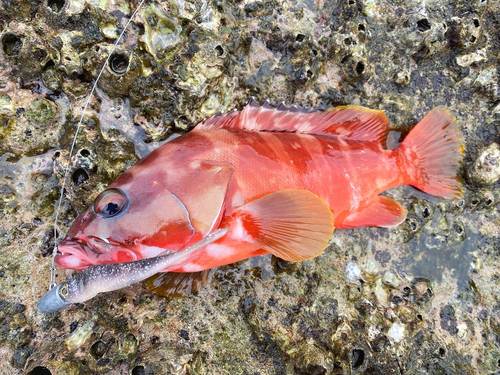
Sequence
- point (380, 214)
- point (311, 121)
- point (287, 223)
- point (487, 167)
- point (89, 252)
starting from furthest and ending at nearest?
Result: point (487, 167), point (380, 214), point (311, 121), point (287, 223), point (89, 252)

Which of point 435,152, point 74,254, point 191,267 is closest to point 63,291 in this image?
point 74,254

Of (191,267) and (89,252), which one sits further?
(191,267)

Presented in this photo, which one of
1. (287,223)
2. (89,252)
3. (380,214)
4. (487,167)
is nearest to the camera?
(89,252)

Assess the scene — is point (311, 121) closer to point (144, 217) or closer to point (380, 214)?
point (380, 214)

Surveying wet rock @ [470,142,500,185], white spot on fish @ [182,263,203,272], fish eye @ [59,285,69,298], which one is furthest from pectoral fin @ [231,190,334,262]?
wet rock @ [470,142,500,185]

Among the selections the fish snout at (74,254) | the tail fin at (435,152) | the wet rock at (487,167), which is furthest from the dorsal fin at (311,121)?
the fish snout at (74,254)

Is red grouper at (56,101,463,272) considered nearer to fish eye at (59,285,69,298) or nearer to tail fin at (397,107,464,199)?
tail fin at (397,107,464,199)
